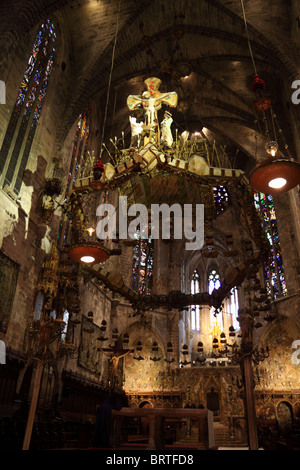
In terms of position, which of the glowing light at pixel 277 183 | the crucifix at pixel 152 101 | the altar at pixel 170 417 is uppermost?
the crucifix at pixel 152 101

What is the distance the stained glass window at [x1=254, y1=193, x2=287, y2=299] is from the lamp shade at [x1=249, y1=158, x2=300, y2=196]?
15.2 meters

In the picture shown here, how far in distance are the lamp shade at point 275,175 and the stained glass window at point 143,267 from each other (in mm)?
18359

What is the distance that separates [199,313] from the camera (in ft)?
105

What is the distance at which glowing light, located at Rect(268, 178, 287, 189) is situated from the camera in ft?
21.3

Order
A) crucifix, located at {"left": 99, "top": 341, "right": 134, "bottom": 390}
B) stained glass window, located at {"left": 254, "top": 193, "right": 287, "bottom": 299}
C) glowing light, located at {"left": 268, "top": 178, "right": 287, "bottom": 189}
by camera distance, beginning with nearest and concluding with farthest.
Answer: glowing light, located at {"left": 268, "top": 178, "right": 287, "bottom": 189} → crucifix, located at {"left": 99, "top": 341, "right": 134, "bottom": 390} → stained glass window, located at {"left": 254, "top": 193, "right": 287, "bottom": 299}

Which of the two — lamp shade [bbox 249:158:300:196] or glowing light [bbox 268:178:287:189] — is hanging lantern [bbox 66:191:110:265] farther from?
glowing light [bbox 268:178:287:189]

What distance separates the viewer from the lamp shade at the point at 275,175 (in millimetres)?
6176

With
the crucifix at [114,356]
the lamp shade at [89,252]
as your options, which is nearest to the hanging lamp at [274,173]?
the lamp shade at [89,252]

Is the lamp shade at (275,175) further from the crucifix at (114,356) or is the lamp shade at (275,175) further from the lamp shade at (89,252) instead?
the crucifix at (114,356)

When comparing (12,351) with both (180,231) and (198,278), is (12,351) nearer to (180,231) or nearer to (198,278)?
(180,231)

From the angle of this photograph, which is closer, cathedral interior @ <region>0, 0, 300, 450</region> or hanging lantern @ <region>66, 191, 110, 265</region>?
hanging lantern @ <region>66, 191, 110, 265</region>

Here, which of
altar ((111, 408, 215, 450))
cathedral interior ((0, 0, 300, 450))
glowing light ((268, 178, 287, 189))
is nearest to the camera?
glowing light ((268, 178, 287, 189))

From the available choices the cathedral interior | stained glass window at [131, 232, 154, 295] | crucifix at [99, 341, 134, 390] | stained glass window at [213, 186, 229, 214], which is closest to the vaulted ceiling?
the cathedral interior
